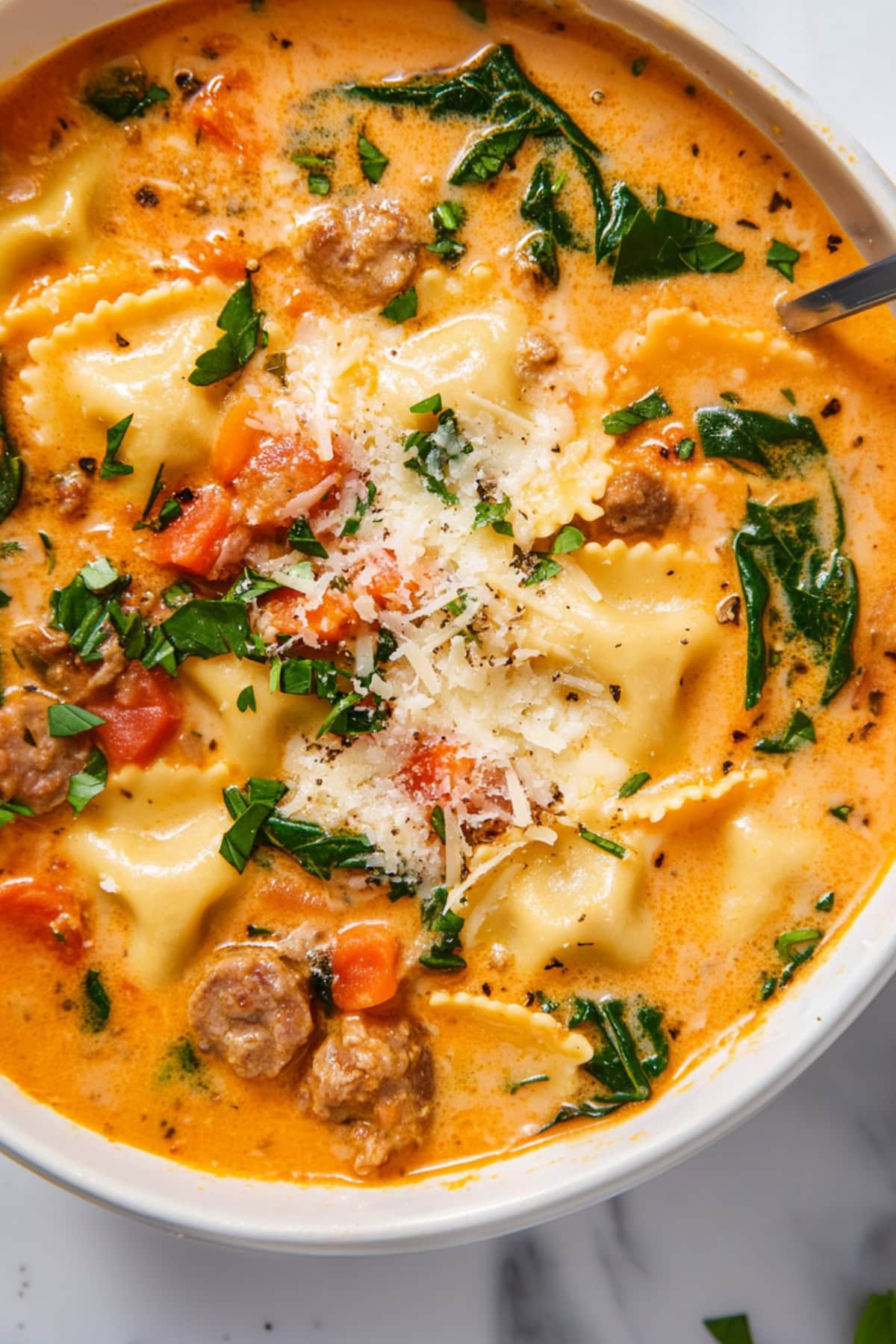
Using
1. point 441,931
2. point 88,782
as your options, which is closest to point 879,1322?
point 441,931

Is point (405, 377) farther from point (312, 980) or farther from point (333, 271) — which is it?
point (312, 980)

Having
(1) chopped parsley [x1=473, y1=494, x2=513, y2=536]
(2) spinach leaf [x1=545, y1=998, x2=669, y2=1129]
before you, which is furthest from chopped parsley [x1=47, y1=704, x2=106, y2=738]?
(2) spinach leaf [x1=545, y1=998, x2=669, y2=1129]

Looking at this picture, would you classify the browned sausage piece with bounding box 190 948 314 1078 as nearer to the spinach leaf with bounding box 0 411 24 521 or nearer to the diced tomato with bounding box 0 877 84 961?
the diced tomato with bounding box 0 877 84 961

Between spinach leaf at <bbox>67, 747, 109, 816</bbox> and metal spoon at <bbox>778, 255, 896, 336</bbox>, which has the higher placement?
metal spoon at <bbox>778, 255, 896, 336</bbox>

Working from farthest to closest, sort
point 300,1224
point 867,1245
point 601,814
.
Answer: point 867,1245
point 601,814
point 300,1224

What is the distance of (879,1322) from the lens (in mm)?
4043

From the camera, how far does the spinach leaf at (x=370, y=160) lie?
12.1 feet

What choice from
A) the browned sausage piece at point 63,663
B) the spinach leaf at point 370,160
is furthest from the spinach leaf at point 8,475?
the spinach leaf at point 370,160

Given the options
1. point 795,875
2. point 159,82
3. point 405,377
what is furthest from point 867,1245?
point 159,82

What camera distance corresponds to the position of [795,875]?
379cm

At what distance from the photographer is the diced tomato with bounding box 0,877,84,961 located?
148 inches

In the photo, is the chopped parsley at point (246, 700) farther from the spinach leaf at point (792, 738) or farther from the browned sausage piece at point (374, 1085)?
the spinach leaf at point (792, 738)

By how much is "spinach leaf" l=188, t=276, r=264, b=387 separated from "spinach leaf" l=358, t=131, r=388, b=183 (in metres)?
0.55

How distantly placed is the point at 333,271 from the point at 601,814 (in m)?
2.09
